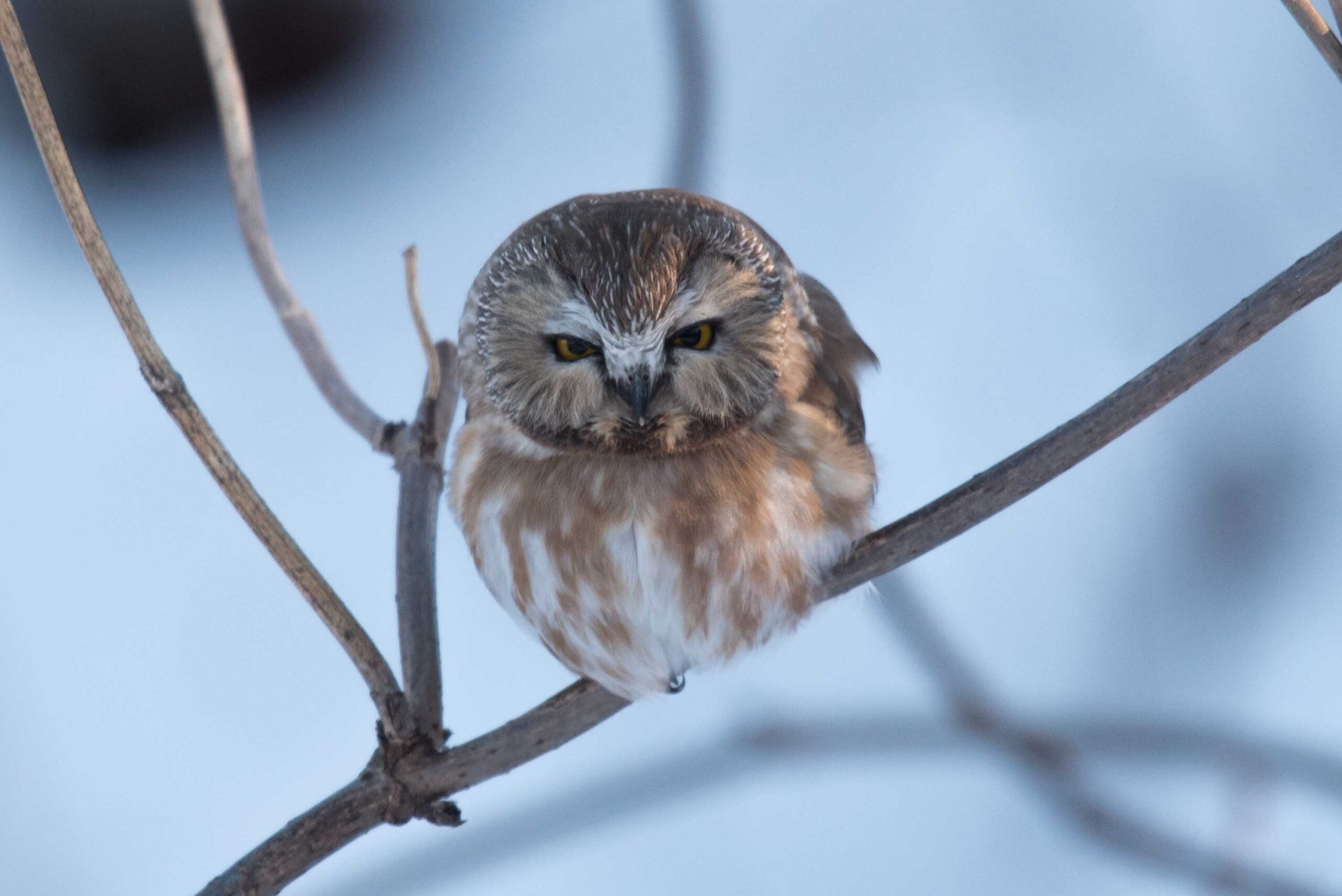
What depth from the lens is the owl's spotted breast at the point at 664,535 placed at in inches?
106

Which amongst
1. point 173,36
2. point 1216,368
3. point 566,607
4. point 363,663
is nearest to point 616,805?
point 566,607

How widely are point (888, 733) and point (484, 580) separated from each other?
1.00 metres

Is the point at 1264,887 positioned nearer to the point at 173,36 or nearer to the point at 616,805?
the point at 616,805

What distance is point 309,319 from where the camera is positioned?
3029mm

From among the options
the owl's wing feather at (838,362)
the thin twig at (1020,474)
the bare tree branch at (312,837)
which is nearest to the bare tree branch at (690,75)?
the owl's wing feather at (838,362)

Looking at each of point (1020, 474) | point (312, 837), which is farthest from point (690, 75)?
point (312, 837)

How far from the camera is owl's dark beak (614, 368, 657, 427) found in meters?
2.51

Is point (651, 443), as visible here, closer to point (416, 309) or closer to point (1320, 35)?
point (416, 309)

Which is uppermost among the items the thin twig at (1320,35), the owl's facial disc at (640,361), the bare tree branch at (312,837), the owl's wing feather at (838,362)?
the owl's wing feather at (838,362)

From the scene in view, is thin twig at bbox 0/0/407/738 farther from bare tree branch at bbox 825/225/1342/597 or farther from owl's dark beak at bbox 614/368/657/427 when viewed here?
bare tree branch at bbox 825/225/1342/597

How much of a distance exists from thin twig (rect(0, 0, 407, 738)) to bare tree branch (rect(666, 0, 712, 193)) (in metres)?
1.44

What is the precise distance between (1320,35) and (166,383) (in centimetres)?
175

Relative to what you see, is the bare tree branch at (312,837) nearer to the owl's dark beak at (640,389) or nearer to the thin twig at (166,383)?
the thin twig at (166,383)

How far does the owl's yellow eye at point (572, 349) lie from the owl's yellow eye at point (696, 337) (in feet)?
0.56
